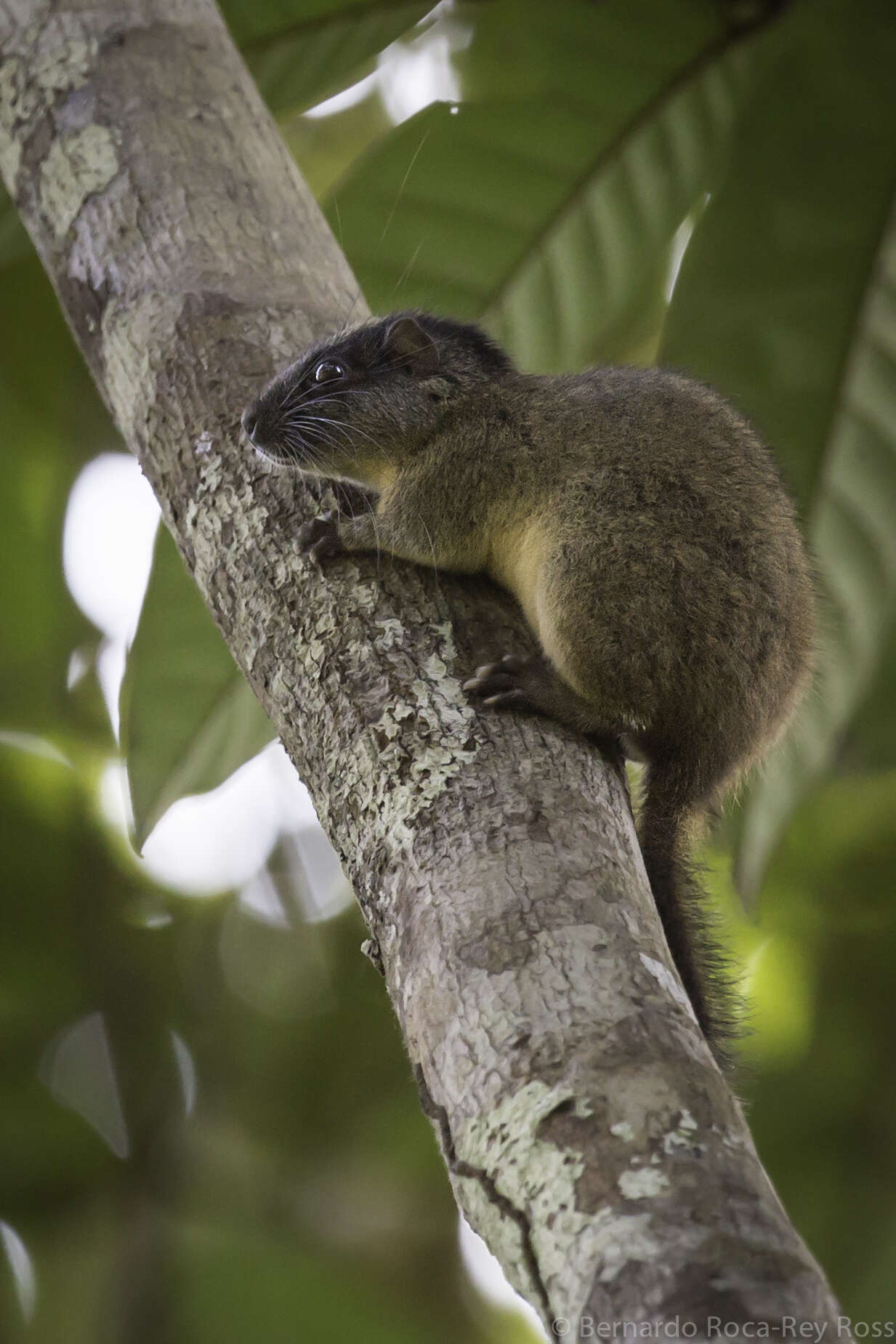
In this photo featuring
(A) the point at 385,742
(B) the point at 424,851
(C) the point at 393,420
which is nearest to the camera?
(B) the point at 424,851

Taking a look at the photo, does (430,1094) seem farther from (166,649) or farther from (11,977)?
(11,977)

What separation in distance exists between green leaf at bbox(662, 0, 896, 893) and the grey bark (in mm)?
912

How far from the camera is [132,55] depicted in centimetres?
232

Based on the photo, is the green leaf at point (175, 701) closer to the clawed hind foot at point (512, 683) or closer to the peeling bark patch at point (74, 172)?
the peeling bark patch at point (74, 172)

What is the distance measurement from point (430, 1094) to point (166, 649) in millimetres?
1691

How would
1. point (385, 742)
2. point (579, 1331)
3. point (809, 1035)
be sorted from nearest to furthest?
point (579, 1331) → point (385, 742) → point (809, 1035)

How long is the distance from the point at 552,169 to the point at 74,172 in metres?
1.14

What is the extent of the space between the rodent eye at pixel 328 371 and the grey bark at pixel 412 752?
140 mm

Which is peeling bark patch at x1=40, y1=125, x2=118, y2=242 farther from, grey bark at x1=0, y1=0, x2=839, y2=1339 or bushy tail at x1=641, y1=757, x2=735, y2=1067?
bushy tail at x1=641, y1=757, x2=735, y2=1067

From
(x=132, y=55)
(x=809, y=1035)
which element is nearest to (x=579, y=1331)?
(x=132, y=55)

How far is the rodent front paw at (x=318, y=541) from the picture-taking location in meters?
1.81

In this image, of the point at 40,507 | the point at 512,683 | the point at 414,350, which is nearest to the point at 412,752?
the point at 512,683

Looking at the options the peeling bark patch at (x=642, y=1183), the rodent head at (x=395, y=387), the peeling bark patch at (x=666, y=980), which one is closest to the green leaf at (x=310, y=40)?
the rodent head at (x=395, y=387)

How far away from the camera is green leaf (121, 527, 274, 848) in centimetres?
269
